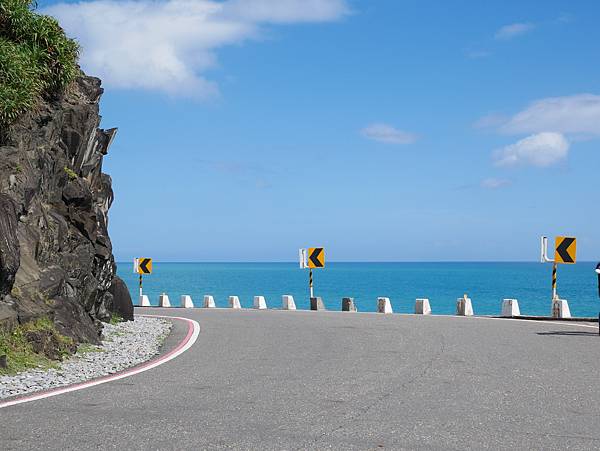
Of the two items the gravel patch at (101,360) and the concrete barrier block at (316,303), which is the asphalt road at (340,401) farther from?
the concrete barrier block at (316,303)

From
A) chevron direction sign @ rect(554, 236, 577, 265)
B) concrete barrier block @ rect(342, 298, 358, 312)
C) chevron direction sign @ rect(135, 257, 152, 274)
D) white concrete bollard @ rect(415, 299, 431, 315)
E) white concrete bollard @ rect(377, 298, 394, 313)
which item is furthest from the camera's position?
chevron direction sign @ rect(135, 257, 152, 274)

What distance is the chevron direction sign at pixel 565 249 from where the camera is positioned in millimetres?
27516

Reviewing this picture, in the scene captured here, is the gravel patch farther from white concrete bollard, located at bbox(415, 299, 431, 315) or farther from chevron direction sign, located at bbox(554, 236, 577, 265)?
chevron direction sign, located at bbox(554, 236, 577, 265)

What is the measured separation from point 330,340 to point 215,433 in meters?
10.2

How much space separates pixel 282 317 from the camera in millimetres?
26844

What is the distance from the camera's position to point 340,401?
9.68 meters

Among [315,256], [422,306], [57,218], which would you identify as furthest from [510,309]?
[57,218]

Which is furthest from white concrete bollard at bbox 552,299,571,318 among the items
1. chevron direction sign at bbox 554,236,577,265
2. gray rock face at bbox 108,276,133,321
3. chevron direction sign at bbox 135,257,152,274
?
chevron direction sign at bbox 135,257,152,274

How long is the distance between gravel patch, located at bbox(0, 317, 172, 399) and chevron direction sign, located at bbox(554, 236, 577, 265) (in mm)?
14149

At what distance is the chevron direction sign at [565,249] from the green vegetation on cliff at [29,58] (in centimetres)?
1760

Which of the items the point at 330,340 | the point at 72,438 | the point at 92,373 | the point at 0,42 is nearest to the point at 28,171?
the point at 0,42

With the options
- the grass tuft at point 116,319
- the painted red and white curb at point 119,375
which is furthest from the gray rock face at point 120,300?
the painted red and white curb at point 119,375

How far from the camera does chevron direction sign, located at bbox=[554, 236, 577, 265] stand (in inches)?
1083

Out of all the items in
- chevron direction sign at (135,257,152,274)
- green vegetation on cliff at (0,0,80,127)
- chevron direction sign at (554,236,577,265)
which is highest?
green vegetation on cliff at (0,0,80,127)
